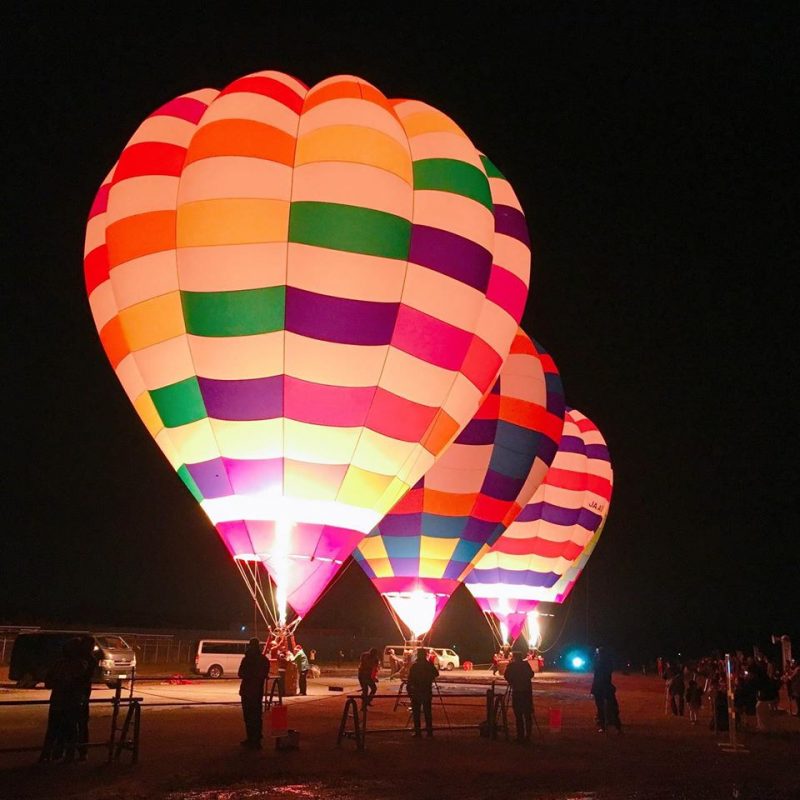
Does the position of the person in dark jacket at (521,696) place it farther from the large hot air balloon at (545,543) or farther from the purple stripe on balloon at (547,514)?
the purple stripe on balloon at (547,514)

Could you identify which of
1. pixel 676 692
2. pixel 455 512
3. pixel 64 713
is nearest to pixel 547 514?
pixel 455 512

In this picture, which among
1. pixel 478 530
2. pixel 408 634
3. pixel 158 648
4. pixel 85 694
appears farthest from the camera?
pixel 158 648

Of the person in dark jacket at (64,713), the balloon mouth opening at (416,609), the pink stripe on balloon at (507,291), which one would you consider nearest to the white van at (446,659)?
the balloon mouth opening at (416,609)

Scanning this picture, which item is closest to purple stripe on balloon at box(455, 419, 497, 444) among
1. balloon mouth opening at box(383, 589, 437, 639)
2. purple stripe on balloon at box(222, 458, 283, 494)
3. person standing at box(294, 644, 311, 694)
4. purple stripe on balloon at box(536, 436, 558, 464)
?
purple stripe on balloon at box(536, 436, 558, 464)

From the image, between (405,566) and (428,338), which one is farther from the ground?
(428,338)

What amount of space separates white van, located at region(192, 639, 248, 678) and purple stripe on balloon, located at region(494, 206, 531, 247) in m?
13.1

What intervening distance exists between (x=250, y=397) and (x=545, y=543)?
1314cm

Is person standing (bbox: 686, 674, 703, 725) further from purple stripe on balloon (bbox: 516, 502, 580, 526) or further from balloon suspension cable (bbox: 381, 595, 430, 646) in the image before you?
purple stripe on balloon (bbox: 516, 502, 580, 526)

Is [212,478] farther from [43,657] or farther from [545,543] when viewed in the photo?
[545,543]

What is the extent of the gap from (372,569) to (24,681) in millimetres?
6872

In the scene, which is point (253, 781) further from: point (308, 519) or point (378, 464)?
point (378, 464)

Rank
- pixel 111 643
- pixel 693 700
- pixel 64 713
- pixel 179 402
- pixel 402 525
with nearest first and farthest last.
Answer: pixel 64 713 < pixel 179 402 < pixel 693 700 < pixel 402 525 < pixel 111 643

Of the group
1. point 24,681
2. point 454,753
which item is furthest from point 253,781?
point 24,681

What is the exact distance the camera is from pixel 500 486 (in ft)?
58.3
